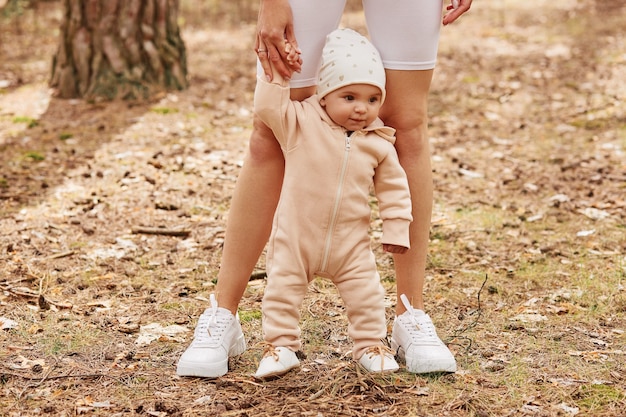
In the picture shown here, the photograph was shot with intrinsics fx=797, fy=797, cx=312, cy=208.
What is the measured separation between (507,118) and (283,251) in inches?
178

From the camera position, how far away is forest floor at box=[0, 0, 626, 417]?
2598 millimetres

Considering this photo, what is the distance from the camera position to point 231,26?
34.0 feet

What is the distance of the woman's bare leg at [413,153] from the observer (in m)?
2.70

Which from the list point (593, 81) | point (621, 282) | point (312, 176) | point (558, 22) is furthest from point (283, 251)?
point (558, 22)

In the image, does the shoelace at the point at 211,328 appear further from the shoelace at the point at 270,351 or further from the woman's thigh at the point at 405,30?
the woman's thigh at the point at 405,30

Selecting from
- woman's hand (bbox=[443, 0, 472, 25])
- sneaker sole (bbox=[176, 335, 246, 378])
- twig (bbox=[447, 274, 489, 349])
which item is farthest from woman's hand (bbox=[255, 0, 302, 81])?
twig (bbox=[447, 274, 489, 349])

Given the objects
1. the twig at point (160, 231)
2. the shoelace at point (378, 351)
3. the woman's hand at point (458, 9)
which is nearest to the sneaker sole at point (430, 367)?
the shoelace at point (378, 351)

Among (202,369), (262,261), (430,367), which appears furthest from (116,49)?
(430,367)

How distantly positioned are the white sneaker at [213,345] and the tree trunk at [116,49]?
163 inches

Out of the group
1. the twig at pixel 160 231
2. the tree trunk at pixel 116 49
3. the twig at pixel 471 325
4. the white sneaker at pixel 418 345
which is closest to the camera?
the white sneaker at pixel 418 345

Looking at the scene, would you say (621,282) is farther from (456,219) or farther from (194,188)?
(194,188)

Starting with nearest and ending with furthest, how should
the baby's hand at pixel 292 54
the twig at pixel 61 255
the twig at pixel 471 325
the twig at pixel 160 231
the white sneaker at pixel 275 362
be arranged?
the baby's hand at pixel 292 54, the white sneaker at pixel 275 362, the twig at pixel 471 325, the twig at pixel 61 255, the twig at pixel 160 231

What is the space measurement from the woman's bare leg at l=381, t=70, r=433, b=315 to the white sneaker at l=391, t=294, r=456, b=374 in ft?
0.17

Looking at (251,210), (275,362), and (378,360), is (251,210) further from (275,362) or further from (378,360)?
(378,360)
